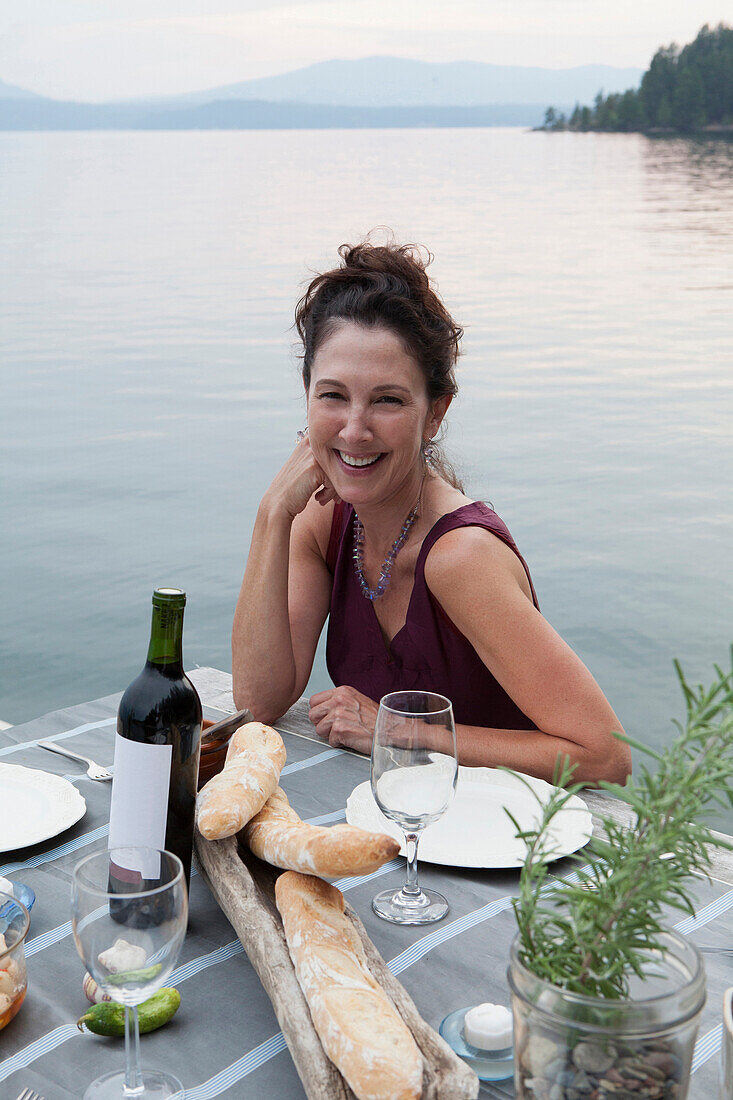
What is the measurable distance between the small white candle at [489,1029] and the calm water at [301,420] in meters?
1.72

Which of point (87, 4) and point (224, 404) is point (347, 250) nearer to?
point (224, 404)

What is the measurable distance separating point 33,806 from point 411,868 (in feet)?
1.72

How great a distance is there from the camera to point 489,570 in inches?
71.9

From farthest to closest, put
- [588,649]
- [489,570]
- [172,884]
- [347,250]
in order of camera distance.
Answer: [588,649], [347,250], [489,570], [172,884]

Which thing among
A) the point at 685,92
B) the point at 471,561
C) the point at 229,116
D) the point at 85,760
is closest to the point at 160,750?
the point at 85,760

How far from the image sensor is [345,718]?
5.40 feet

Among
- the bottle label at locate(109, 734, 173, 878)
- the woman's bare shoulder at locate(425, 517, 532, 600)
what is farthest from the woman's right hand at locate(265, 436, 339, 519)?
the bottle label at locate(109, 734, 173, 878)

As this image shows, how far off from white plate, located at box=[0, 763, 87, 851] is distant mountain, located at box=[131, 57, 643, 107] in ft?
91.1

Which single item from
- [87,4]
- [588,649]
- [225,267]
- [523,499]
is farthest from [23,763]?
[87,4]

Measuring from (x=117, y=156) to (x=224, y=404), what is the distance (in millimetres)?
41468

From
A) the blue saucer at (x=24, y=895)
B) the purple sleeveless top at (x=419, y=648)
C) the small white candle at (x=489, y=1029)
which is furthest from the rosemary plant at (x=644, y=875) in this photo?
the purple sleeveless top at (x=419, y=648)

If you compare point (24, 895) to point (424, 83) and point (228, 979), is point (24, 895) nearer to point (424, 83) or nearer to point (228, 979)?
point (228, 979)

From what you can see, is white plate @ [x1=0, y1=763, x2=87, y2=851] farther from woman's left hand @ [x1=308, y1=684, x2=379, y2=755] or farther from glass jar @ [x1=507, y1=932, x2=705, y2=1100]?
glass jar @ [x1=507, y1=932, x2=705, y2=1100]

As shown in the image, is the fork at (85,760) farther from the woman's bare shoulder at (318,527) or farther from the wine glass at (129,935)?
the woman's bare shoulder at (318,527)
